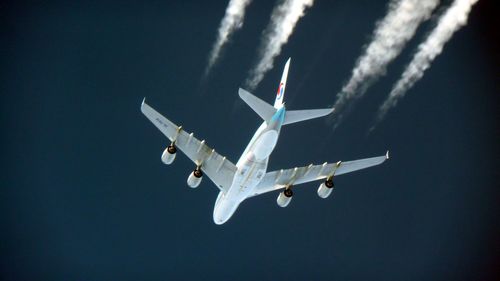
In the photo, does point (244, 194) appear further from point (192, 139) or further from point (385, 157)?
point (385, 157)

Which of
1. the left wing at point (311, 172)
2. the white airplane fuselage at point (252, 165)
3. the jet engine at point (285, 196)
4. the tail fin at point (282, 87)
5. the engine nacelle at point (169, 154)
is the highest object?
the tail fin at point (282, 87)

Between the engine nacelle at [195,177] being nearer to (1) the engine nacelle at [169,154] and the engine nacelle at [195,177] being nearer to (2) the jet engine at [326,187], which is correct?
(1) the engine nacelle at [169,154]

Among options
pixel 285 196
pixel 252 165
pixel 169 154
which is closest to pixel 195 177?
pixel 169 154

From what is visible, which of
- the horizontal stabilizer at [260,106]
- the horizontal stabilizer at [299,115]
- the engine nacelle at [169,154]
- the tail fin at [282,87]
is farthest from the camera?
the tail fin at [282,87]

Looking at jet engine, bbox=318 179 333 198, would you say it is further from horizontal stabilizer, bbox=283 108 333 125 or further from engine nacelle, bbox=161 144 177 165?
engine nacelle, bbox=161 144 177 165

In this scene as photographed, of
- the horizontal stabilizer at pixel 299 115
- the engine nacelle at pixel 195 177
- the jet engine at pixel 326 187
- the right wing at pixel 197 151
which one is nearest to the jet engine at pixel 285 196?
the jet engine at pixel 326 187

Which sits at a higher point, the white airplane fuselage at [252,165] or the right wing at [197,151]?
the right wing at [197,151]

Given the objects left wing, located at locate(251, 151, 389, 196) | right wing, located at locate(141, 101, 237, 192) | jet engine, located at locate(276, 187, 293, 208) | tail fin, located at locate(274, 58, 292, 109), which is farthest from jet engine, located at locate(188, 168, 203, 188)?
tail fin, located at locate(274, 58, 292, 109)
